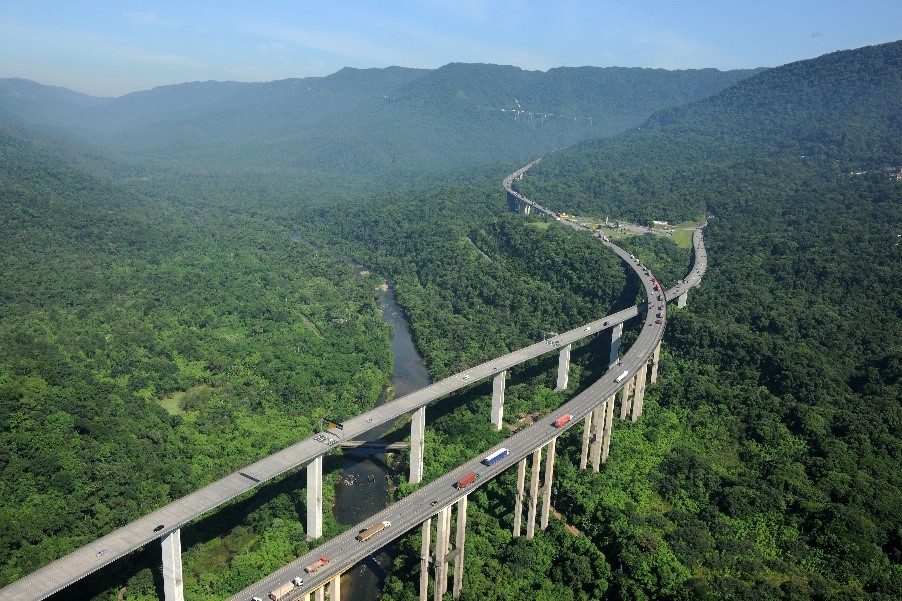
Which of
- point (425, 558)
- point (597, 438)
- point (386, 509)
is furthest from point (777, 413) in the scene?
point (386, 509)

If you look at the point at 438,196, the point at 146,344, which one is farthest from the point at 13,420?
the point at 438,196

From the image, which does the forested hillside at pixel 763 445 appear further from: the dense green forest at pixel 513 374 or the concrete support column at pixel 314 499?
the concrete support column at pixel 314 499

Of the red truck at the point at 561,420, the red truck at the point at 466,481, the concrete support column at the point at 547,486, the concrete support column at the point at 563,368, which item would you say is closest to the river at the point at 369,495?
the red truck at the point at 466,481

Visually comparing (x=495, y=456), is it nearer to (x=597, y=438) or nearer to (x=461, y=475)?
(x=461, y=475)

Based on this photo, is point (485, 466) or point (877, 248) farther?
point (877, 248)

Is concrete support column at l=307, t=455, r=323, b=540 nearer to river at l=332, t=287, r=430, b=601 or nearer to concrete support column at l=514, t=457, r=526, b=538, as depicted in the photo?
river at l=332, t=287, r=430, b=601

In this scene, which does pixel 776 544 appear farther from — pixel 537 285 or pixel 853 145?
pixel 853 145
